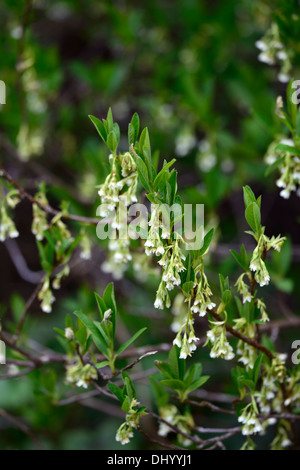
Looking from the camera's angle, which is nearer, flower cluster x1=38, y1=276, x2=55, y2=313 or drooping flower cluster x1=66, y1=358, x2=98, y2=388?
drooping flower cluster x1=66, y1=358, x2=98, y2=388

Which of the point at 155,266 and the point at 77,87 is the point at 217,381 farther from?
the point at 77,87

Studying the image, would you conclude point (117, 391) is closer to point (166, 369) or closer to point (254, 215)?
point (166, 369)

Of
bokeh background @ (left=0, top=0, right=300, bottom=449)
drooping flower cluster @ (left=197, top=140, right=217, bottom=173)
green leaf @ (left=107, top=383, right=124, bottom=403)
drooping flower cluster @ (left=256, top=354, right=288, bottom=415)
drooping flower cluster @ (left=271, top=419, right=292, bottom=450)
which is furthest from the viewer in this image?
drooping flower cluster @ (left=197, top=140, right=217, bottom=173)

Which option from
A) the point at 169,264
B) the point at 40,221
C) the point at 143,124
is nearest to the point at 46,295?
the point at 40,221

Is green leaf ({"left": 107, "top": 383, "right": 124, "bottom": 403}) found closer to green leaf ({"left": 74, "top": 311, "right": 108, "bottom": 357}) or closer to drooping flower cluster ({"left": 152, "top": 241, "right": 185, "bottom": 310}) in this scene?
green leaf ({"left": 74, "top": 311, "right": 108, "bottom": 357})

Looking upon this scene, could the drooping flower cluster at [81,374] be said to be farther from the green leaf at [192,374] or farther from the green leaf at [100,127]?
the green leaf at [100,127]

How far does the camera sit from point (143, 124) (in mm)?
2924

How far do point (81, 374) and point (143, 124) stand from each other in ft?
6.52

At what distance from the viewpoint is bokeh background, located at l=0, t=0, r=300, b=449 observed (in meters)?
2.14

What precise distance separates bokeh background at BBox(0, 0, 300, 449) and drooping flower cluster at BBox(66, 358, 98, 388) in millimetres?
334

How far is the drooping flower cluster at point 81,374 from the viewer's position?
126 cm

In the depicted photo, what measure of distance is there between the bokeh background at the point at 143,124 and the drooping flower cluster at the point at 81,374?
13.1 inches

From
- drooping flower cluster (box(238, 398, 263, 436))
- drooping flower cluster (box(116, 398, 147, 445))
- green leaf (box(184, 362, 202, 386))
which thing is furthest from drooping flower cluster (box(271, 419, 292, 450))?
drooping flower cluster (box(116, 398, 147, 445))
